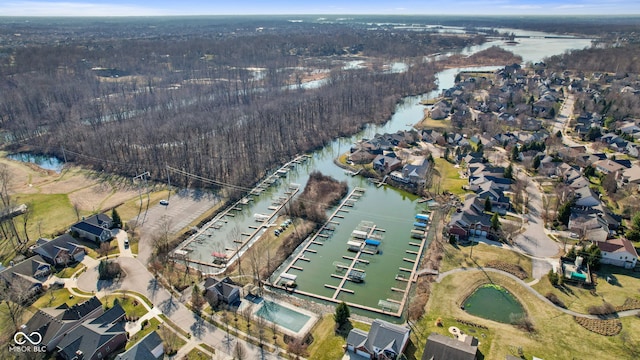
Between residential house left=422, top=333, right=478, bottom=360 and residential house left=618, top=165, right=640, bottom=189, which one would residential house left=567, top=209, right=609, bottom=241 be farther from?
residential house left=422, top=333, right=478, bottom=360

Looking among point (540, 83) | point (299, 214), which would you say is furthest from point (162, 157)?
point (540, 83)

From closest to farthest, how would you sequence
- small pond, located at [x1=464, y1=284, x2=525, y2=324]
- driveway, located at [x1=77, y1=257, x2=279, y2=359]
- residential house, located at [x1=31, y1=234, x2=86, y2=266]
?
driveway, located at [x1=77, y1=257, x2=279, y2=359], small pond, located at [x1=464, y1=284, x2=525, y2=324], residential house, located at [x1=31, y1=234, x2=86, y2=266]

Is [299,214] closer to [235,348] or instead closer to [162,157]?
[235,348]

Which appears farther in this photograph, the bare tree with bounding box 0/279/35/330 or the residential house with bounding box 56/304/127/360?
the bare tree with bounding box 0/279/35/330

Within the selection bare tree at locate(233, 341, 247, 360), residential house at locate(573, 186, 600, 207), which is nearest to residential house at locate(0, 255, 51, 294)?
bare tree at locate(233, 341, 247, 360)

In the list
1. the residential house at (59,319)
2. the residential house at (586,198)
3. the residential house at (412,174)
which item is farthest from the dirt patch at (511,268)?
the residential house at (59,319)

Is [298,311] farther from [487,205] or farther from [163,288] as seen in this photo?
[487,205]
